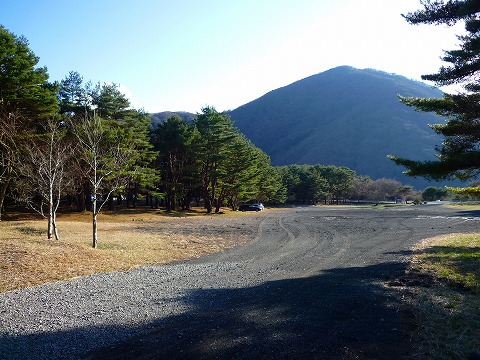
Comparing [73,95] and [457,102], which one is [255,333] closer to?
[457,102]

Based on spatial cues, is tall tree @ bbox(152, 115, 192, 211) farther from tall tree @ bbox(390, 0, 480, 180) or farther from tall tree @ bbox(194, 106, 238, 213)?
tall tree @ bbox(390, 0, 480, 180)

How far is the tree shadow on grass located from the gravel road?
2 cm

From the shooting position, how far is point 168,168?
49.2 meters

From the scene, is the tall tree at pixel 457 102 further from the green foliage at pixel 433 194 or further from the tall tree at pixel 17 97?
the green foliage at pixel 433 194

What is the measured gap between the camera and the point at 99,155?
19.7 metres

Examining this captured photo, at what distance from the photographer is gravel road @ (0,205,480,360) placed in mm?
A: 5199

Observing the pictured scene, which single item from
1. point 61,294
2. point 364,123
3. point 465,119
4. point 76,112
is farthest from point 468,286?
point 364,123

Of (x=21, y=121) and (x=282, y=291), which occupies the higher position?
(x=21, y=121)

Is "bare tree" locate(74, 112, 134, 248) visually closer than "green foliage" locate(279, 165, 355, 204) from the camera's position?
Yes

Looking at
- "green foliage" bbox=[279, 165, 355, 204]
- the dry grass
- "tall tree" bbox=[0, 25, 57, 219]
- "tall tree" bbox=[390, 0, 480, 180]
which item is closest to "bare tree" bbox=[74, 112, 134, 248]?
the dry grass

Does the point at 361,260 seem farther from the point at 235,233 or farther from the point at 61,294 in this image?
the point at 235,233

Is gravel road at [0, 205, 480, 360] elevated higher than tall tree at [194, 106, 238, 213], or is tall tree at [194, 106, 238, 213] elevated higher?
tall tree at [194, 106, 238, 213]

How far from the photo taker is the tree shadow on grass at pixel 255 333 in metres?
5.09

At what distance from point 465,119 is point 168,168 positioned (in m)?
40.9
